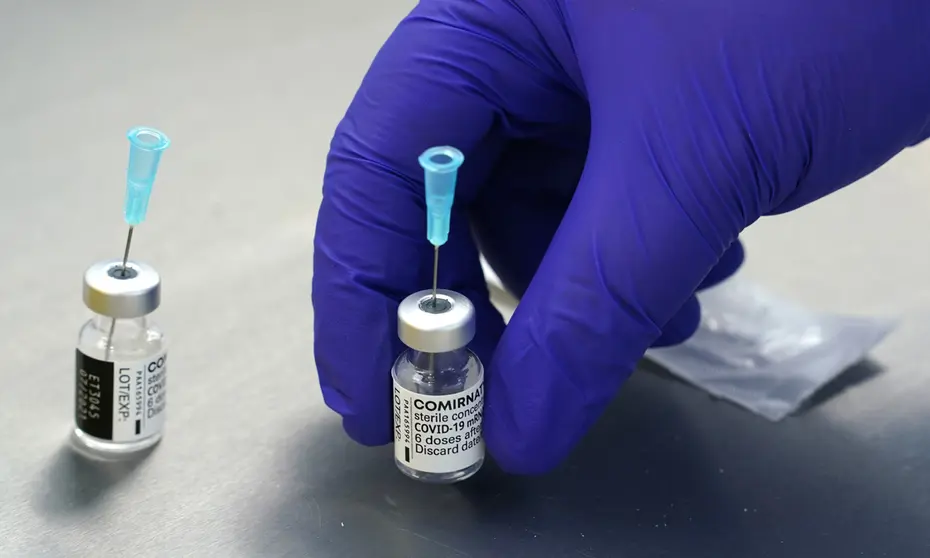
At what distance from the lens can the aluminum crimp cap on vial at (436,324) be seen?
2.54ft

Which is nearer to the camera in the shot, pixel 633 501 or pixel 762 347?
pixel 633 501

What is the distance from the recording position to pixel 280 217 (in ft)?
4.26

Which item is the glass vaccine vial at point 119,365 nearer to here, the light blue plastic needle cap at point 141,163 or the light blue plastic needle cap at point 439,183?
the light blue plastic needle cap at point 141,163

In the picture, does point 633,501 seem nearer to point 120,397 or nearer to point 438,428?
point 438,428

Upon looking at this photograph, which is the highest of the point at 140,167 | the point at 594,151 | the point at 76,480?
the point at 594,151

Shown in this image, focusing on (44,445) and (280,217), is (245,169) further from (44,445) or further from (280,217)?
(44,445)

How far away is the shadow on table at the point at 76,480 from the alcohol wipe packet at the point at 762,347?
0.43m

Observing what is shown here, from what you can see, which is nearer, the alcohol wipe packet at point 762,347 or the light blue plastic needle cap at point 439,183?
the light blue plastic needle cap at point 439,183

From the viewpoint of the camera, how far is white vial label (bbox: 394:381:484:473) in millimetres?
797

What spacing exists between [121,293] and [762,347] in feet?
2.12

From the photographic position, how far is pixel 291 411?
988 mm

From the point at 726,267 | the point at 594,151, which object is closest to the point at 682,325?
the point at 726,267

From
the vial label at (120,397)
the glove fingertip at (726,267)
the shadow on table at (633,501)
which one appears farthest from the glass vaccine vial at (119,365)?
the glove fingertip at (726,267)

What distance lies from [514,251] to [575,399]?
0.24m
